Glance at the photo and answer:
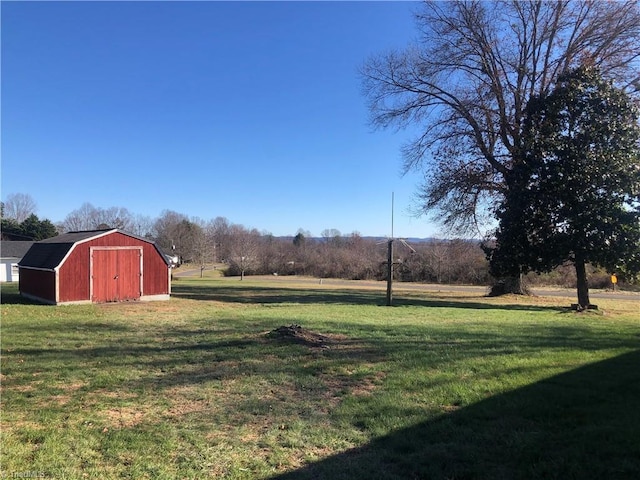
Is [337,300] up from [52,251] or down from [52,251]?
down

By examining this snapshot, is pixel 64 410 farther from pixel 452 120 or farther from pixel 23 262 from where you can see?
pixel 452 120

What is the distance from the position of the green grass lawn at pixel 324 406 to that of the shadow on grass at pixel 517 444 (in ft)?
0.06

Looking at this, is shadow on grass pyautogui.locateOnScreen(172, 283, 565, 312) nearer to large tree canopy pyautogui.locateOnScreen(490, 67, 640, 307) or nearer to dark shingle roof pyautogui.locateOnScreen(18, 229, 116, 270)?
large tree canopy pyautogui.locateOnScreen(490, 67, 640, 307)

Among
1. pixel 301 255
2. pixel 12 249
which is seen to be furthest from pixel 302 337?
pixel 301 255

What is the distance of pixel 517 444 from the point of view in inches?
171

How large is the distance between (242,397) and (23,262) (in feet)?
73.7

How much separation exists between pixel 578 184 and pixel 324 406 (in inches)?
672

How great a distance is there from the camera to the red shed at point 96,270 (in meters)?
19.8

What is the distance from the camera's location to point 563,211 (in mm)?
18906

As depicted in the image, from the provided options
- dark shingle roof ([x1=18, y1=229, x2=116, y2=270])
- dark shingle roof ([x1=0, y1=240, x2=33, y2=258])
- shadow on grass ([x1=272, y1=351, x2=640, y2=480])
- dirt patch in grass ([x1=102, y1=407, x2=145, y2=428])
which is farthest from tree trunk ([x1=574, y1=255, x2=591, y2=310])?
dark shingle roof ([x1=0, y1=240, x2=33, y2=258])

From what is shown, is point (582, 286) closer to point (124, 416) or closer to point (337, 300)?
point (337, 300)

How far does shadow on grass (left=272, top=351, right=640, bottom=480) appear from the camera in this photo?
381 cm

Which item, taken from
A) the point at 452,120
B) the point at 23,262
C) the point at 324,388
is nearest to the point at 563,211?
the point at 452,120

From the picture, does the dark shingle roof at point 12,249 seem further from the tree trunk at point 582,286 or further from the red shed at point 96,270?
the tree trunk at point 582,286
